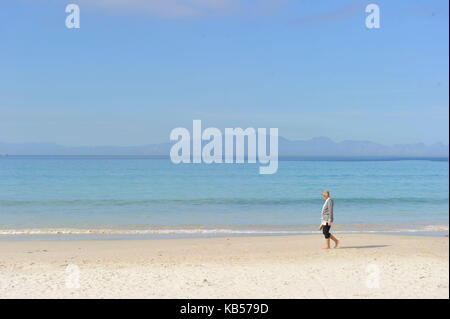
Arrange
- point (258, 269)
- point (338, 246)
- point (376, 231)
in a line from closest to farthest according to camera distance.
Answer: point (258, 269) < point (338, 246) < point (376, 231)

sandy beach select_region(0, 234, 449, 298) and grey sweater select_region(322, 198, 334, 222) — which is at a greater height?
grey sweater select_region(322, 198, 334, 222)

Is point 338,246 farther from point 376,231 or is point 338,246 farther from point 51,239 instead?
point 51,239

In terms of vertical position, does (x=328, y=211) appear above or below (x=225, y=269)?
above

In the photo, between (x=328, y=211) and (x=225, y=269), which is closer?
(x=225, y=269)

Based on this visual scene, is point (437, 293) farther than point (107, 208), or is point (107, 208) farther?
point (107, 208)

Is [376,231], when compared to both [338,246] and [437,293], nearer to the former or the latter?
[338,246]

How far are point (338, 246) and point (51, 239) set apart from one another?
9810 mm

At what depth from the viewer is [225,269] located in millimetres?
10992

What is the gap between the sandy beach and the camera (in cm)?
878

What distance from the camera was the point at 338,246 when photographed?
1486cm

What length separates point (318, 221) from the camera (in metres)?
22.9

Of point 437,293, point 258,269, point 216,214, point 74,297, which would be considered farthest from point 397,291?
point 216,214

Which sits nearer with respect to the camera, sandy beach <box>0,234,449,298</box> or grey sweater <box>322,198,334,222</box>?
→ sandy beach <box>0,234,449,298</box>
